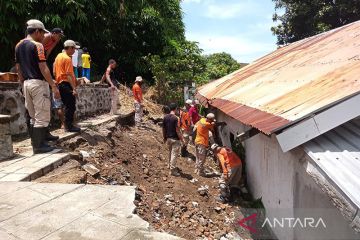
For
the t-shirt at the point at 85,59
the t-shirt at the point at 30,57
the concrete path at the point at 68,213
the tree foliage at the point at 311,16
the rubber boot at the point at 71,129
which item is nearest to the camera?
the concrete path at the point at 68,213

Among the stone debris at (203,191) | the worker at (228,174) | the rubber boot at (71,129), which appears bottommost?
the stone debris at (203,191)

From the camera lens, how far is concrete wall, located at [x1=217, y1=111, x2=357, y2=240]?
4562mm

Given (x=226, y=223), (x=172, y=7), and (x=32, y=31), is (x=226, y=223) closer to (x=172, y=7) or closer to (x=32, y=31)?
(x=32, y=31)

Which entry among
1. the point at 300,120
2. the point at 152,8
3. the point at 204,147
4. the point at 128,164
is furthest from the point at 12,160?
the point at 152,8

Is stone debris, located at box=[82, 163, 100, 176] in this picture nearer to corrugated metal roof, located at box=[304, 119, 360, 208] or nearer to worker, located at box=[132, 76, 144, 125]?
corrugated metal roof, located at box=[304, 119, 360, 208]

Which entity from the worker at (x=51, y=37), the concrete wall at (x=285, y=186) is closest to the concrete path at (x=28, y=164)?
the worker at (x=51, y=37)

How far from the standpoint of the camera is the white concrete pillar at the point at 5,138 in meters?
4.86

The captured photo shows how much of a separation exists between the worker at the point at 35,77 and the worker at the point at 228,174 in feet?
14.0

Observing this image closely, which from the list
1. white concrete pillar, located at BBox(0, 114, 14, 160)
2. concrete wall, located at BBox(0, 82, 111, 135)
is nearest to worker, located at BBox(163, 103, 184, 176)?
concrete wall, located at BBox(0, 82, 111, 135)

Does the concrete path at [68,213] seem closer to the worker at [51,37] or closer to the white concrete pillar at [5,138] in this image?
the white concrete pillar at [5,138]

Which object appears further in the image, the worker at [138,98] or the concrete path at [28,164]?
the worker at [138,98]

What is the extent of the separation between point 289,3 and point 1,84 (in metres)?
19.0

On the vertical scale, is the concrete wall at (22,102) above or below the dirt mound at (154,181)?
above

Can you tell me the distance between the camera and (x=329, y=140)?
3.62 m
